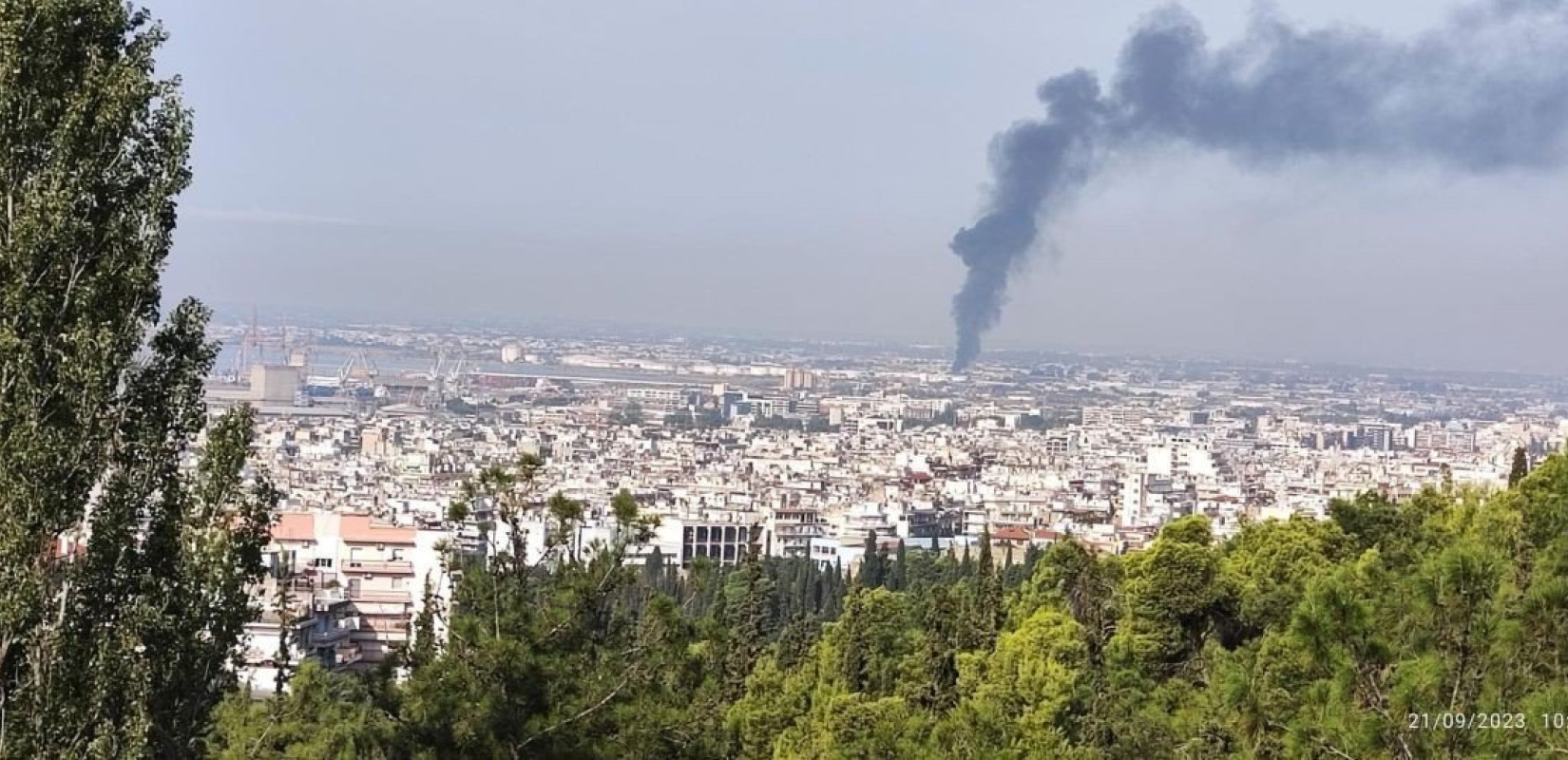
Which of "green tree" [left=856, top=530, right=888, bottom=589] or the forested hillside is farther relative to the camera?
"green tree" [left=856, top=530, right=888, bottom=589]

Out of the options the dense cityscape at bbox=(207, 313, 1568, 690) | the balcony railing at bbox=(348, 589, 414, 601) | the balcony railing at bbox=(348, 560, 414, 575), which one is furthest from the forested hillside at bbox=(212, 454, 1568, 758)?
the balcony railing at bbox=(348, 560, 414, 575)

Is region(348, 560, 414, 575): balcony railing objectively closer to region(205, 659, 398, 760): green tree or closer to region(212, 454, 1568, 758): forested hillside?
region(212, 454, 1568, 758): forested hillside

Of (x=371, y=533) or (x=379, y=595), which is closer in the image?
(x=379, y=595)

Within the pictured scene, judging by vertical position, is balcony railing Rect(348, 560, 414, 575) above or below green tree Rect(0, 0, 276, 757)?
below

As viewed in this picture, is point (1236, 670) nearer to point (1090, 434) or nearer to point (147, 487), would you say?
point (147, 487)

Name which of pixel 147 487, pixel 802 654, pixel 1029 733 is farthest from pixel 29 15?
pixel 802 654
